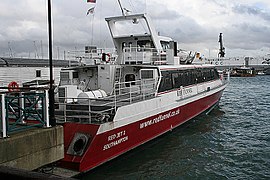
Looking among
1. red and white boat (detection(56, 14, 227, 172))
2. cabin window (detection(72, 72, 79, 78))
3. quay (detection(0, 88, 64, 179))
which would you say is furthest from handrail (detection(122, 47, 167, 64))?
quay (detection(0, 88, 64, 179))

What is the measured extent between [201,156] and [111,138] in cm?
403

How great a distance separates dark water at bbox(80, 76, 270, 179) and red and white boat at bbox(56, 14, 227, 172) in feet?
1.48

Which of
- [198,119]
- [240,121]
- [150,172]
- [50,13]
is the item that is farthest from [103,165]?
[240,121]

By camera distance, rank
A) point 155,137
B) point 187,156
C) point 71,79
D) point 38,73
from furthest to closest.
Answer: point 38,73
point 71,79
point 155,137
point 187,156

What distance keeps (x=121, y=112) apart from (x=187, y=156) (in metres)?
3.46

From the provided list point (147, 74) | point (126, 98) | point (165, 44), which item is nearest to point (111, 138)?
point (126, 98)

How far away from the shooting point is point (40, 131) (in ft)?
24.2

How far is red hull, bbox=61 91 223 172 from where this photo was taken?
925 cm

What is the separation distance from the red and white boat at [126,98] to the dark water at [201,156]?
451mm

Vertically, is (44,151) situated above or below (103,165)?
above

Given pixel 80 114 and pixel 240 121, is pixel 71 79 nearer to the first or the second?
pixel 80 114

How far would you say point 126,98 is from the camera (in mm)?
12961

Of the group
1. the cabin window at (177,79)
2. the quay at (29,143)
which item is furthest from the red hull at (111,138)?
the cabin window at (177,79)

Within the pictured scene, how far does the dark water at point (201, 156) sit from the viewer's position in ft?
32.8
